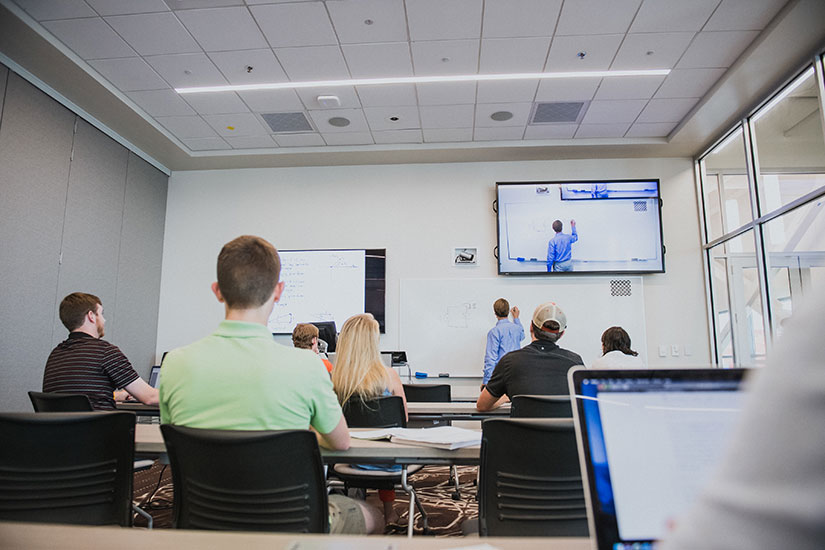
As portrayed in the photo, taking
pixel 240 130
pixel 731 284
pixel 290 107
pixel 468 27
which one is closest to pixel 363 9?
pixel 468 27

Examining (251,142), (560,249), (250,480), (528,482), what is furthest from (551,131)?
(250,480)

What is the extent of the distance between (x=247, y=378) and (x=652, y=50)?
4409mm

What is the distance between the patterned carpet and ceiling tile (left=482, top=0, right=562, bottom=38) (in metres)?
3.49

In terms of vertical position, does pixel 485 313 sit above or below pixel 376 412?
above

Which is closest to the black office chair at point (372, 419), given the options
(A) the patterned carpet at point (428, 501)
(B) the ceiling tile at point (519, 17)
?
(A) the patterned carpet at point (428, 501)

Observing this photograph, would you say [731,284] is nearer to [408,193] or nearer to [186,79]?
[408,193]

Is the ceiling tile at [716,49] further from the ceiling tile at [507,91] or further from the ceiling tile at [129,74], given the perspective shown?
the ceiling tile at [129,74]

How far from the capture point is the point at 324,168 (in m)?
6.69

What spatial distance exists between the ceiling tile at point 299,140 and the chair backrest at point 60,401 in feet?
13.8

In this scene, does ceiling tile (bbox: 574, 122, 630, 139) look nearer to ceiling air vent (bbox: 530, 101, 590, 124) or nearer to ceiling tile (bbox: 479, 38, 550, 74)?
ceiling air vent (bbox: 530, 101, 590, 124)

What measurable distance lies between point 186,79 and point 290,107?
98 cm

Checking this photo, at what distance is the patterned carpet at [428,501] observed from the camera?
9.36ft

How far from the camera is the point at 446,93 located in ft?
16.3

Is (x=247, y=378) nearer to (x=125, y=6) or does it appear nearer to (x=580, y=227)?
(x=125, y=6)
